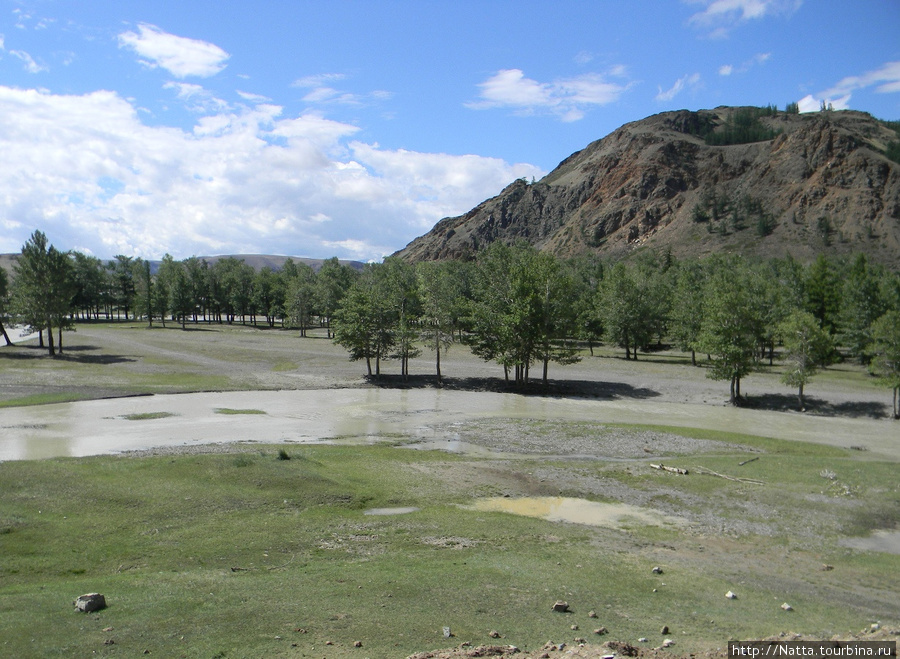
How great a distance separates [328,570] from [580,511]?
1096cm

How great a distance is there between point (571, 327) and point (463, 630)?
52.3 metres

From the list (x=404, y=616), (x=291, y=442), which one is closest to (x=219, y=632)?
(x=404, y=616)

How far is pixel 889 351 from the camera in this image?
4609 centimetres

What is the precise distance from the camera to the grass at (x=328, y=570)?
35.3 ft

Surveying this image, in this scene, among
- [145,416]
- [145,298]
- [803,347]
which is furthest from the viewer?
[145,298]

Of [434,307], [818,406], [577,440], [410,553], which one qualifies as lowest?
[818,406]

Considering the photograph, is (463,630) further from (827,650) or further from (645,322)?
(645,322)

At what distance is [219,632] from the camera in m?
10.5

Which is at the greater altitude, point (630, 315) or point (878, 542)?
point (630, 315)

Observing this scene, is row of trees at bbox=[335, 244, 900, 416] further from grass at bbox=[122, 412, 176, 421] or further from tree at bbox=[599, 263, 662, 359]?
grass at bbox=[122, 412, 176, 421]

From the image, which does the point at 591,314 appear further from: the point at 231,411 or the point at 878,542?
the point at 878,542

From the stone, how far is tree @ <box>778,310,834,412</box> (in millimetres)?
53567

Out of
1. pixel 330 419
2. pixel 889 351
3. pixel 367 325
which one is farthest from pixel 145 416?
pixel 889 351

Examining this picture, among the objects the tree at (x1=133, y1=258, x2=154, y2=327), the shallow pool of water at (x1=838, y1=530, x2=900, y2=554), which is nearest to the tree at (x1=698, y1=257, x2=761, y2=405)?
the shallow pool of water at (x1=838, y1=530, x2=900, y2=554)
